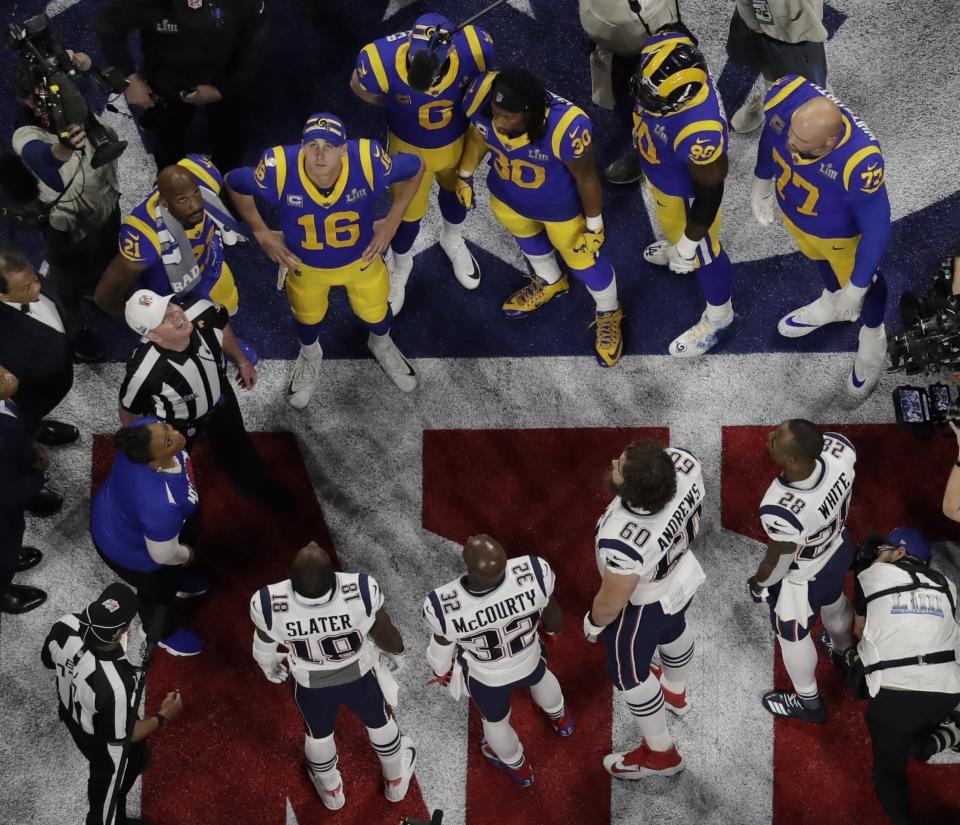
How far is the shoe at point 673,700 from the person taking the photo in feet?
21.5

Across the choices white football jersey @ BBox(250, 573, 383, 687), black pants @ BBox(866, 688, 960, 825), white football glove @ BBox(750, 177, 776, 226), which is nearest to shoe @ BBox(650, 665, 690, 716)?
black pants @ BBox(866, 688, 960, 825)

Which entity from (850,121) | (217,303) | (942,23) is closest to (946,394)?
(850,121)

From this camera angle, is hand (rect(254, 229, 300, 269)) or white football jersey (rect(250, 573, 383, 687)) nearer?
white football jersey (rect(250, 573, 383, 687))

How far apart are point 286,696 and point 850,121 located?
4.24 meters

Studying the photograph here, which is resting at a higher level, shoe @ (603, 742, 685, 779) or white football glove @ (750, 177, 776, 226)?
white football glove @ (750, 177, 776, 226)

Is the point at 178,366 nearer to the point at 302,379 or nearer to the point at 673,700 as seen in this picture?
the point at 302,379

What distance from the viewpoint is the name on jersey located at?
17.6 ft

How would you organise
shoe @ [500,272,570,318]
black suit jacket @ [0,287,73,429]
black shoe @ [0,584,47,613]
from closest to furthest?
black suit jacket @ [0,287,73,429], black shoe @ [0,584,47,613], shoe @ [500,272,570,318]

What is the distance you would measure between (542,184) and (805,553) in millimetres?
2294

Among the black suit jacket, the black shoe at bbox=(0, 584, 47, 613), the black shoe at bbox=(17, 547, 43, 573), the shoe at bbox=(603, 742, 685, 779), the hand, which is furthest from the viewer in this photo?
the black shoe at bbox=(17, 547, 43, 573)

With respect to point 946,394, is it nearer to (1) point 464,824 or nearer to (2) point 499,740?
(2) point 499,740

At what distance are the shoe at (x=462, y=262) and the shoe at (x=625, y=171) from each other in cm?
99

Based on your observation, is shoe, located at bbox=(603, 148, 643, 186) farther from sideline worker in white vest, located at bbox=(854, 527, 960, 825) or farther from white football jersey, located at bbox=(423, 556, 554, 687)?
white football jersey, located at bbox=(423, 556, 554, 687)

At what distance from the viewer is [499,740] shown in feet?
20.2
